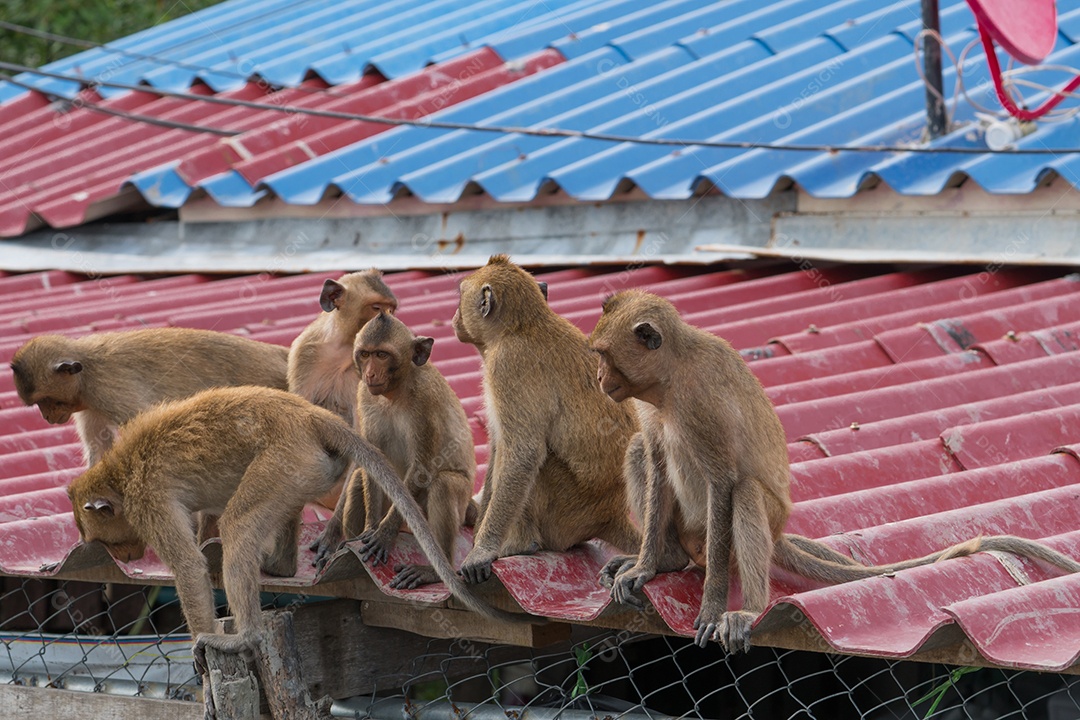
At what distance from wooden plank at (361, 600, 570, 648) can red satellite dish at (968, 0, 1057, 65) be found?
3.50 m

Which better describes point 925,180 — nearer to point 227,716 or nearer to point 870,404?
point 870,404

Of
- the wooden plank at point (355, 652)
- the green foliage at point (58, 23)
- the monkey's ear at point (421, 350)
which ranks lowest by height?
the green foliage at point (58, 23)

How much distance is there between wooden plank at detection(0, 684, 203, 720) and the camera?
4.11 m

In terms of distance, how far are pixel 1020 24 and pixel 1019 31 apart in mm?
58

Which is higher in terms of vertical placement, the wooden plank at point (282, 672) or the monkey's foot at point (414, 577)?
the monkey's foot at point (414, 577)

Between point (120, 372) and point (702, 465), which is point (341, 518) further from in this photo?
point (702, 465)

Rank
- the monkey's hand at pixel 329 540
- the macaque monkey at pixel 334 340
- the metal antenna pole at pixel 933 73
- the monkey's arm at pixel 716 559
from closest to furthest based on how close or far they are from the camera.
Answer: the monkey's arm at pixel 716 559 < the monkey's hand at pixel 329 540 < the macaque monkey at pixel 334 340 < the metal antenna pole at pixel 933 73

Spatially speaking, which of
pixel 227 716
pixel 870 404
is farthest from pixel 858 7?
pixel 227 716

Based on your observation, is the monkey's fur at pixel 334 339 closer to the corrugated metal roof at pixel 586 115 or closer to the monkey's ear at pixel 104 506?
the monkey's ear at pixel 104 506

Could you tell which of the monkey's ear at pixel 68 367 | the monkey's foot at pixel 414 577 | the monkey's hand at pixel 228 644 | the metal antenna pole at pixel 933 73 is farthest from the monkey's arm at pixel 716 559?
A: the metal antenna pole at pixel 933 73

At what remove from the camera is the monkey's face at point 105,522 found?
3984 millimetres

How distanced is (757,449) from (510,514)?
0.73m

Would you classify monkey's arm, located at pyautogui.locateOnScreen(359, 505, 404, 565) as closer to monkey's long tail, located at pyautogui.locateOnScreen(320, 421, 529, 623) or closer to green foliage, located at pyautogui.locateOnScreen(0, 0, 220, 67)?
monkey's long tail, located at pyautogui.locateOnScreen(320, 421, 529, 623)

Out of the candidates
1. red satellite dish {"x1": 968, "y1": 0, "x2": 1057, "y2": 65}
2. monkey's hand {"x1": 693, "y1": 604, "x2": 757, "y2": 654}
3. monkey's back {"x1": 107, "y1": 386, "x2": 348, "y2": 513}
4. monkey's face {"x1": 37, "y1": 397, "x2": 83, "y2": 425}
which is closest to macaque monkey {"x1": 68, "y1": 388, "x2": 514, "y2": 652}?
monkey's back {"x1": 107, "y1": 386, "x2": 348, "y2": 513}
